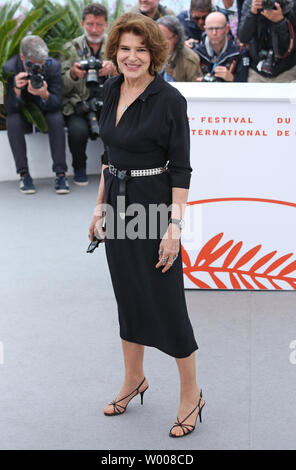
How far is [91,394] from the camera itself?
325 cm

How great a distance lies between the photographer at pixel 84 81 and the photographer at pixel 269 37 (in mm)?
1282

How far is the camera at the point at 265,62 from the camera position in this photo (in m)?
5.49

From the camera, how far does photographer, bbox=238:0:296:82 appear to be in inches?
208

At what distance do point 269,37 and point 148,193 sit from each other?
3.18m

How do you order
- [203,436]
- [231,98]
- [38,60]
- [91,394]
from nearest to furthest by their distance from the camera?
[203,436] < [91,394] < [231,98] < [38,60]

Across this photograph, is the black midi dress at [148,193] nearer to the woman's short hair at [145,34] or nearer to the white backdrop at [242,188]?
the woman's short hair at [145,34]

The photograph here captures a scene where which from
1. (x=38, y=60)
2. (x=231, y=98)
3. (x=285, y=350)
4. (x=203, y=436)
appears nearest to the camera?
(x=203, y=436)

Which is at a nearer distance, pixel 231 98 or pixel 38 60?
pixel 231 98

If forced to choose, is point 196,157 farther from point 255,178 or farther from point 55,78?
point 55,78

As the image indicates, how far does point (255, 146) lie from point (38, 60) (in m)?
2.68

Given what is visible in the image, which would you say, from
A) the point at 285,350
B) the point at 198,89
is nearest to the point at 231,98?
the point at 198,89

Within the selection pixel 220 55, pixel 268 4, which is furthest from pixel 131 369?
pixel 220 55

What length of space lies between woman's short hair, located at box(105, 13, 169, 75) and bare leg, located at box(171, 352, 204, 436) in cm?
112

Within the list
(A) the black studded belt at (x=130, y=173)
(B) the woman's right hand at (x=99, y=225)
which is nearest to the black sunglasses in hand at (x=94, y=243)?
(B) the woman's right hand at (x=99, y=225)
